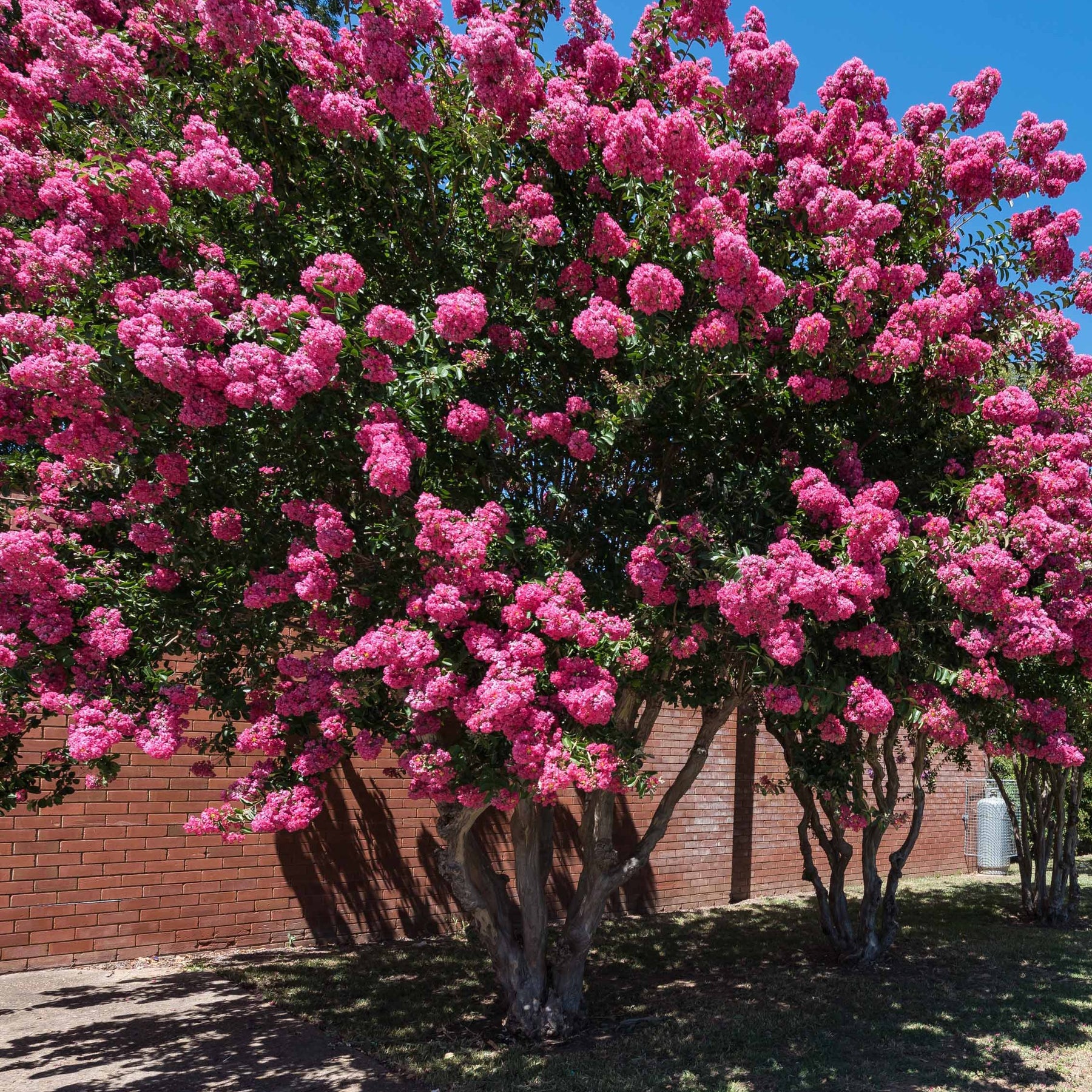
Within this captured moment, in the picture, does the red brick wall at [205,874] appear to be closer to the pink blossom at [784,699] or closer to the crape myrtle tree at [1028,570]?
the pink blossom at [784,699]

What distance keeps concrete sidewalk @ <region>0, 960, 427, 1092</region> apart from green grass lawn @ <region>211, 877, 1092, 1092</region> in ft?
0.83

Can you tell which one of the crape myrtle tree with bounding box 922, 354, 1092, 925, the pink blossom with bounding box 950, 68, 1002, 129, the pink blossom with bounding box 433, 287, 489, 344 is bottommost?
the crape myrtle tree with bounding box 922, 354, 1092, 925

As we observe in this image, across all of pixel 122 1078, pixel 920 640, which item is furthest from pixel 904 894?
A: pixel 122 1078

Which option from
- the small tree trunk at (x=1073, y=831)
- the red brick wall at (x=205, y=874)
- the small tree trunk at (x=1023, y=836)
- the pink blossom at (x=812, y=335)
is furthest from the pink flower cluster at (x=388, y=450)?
the small tree trunk at (x=1073, y=831)

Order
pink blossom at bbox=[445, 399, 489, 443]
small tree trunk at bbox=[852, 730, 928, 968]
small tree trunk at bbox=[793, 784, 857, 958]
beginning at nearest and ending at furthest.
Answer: pink blossom at bbox=[445, 399, 489, 443], small tree trunk at bbox=[852, 730, 928, 968], small tree trunk at bbox=[793, 784, 857, 958]

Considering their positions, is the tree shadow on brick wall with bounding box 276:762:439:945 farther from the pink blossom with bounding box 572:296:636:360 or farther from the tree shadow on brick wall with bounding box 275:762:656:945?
the pink blossom with bounding box 572:296:636:360

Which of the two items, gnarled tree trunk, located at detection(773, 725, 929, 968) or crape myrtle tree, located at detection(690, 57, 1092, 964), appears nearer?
crape myrtle tree, located at detection(690, 57, 1092, 964)

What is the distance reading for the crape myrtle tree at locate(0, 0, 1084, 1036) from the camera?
3.80m

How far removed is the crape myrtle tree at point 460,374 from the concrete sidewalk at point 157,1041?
4.54ft

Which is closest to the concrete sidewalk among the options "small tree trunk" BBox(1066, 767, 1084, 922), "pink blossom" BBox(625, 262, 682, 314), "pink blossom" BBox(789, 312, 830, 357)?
"pink blossom" BBox(625, 262, 682, 314)

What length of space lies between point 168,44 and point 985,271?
4.53 m

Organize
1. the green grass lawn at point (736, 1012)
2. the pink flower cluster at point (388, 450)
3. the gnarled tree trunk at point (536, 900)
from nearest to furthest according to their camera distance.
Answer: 1. the pink flower cluster at point (388, 450)
2. the green grass lawn at point (736, 1012)
3. the gnarled tree trunk at point (536, 900)

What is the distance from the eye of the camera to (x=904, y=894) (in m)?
12.2

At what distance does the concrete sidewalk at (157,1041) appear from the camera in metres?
4.64
